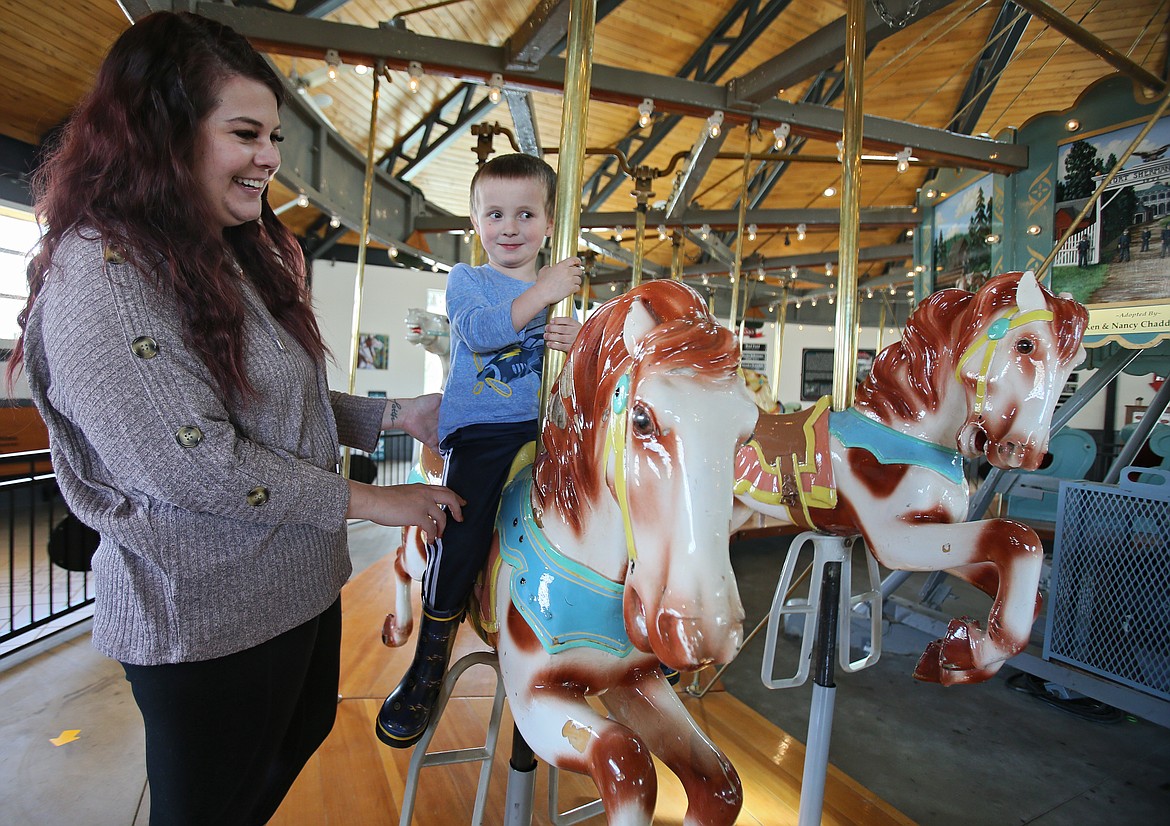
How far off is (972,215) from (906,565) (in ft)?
12.2

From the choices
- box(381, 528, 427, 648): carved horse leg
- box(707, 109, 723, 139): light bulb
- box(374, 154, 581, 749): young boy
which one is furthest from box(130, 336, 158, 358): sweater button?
box(707, 109, 723, 139): light bulb

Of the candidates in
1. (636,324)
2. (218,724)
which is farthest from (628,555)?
(218,724)

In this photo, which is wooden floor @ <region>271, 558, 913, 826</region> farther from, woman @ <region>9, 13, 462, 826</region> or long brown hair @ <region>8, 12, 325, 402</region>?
long brown hair @ <region>8, 12, 325, 402</region>

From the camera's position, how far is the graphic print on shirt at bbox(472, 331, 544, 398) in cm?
111

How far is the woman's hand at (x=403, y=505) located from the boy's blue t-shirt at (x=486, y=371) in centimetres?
21

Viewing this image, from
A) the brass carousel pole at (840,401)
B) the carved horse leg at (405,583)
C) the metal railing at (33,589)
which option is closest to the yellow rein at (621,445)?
the carved horse leg at (405,583)

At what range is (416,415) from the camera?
122 cm

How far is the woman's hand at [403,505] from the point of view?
0.82 m

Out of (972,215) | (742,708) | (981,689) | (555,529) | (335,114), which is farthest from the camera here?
(335,114)

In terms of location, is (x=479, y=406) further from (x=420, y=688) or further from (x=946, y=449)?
(x=946, y=449)

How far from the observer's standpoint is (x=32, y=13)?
413cm

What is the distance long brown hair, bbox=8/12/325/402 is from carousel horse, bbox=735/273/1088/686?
1.68m

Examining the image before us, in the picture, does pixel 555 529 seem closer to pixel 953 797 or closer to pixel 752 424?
pixel 752 424

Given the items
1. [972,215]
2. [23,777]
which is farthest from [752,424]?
[972,215]
